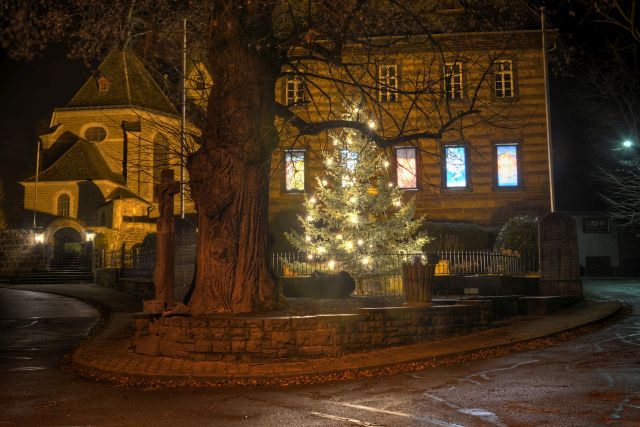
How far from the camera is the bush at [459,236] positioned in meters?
27.5


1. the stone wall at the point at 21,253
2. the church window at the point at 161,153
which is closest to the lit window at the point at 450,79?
the church window at the point at 161,153

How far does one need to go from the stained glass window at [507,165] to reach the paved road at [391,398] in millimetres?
21716

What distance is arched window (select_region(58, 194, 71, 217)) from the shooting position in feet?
148

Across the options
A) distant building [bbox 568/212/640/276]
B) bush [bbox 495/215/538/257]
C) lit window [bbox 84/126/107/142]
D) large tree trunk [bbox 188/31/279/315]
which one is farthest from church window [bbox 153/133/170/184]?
distant building [bbox 568/212/640/276]

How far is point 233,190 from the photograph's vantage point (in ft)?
40.1

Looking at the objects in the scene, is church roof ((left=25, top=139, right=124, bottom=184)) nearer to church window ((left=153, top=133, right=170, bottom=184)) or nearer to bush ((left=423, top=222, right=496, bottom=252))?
church window ((left=153, top=133, right=170, bottom=184))

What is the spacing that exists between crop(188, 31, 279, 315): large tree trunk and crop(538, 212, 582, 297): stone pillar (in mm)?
10189

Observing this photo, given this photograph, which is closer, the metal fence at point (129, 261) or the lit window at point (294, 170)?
the lit window at point (294, 170)

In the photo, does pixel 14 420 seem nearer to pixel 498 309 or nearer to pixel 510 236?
pixel 498 309

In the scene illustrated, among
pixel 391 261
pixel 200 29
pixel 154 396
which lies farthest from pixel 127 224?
pixel 154 396

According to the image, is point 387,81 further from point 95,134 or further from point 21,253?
point 95,134

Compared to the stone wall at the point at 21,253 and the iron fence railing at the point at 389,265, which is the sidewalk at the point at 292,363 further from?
the stone wall at the point at 21,253

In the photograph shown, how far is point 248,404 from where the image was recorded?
7.91 meters

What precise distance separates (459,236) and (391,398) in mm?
21065
